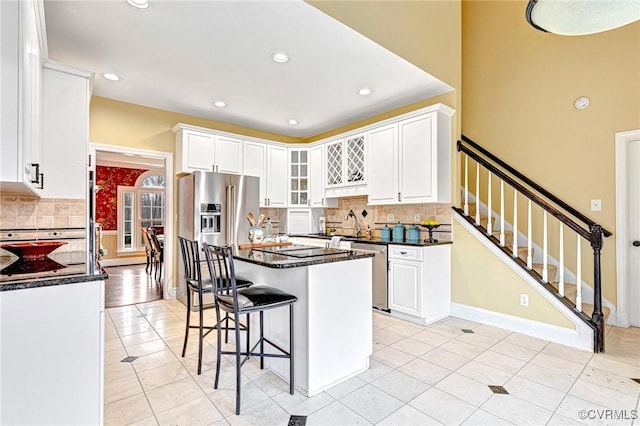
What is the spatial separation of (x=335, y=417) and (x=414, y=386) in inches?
26.0

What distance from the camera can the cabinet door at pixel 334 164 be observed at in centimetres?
483

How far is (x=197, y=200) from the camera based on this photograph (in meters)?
4.01

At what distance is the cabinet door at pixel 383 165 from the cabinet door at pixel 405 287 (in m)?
0.88

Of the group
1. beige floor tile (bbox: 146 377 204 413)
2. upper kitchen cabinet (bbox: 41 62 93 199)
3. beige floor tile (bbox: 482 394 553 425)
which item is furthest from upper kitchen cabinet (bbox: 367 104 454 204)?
upper kitchen cabinet (bbox: 41 62 93 199)

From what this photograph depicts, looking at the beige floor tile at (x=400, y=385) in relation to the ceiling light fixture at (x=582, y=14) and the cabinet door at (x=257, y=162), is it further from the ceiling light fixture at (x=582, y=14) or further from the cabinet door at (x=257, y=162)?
the cabinet door at (x=257, y=162)

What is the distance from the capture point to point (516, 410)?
75.9 inches

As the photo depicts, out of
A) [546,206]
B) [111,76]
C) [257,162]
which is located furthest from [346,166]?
[111,76]

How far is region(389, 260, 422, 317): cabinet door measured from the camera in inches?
136

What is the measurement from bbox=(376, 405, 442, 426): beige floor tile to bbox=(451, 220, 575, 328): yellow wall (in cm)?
194

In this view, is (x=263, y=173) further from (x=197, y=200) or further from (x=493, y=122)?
(x=493, y=122)

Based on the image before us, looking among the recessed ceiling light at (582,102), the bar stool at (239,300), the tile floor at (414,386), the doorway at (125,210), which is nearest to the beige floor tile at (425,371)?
the tile floor at (414,386)

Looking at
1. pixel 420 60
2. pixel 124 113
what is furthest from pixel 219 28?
pixel 124 113

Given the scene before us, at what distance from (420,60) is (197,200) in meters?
3.05

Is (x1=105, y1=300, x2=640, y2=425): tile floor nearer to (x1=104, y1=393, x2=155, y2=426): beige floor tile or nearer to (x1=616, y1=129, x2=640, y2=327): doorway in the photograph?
(x1=104, y1=393, x2=155, y2=426): beige floor tile
